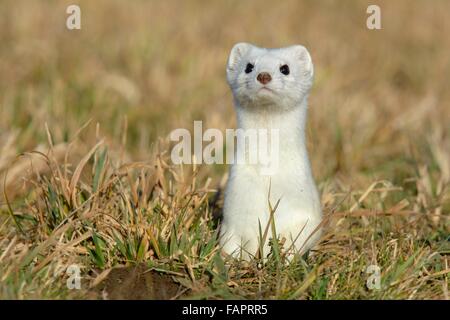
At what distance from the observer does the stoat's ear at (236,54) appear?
4.90 metres

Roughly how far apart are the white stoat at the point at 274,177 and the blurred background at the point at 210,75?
1073mm

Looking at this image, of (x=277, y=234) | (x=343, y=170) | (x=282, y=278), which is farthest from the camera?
(x=343, y=170)

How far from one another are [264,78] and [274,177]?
0.55 meters

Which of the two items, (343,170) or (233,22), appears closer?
(343,170)

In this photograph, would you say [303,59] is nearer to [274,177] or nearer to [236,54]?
[236,54]

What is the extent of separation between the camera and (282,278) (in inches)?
167

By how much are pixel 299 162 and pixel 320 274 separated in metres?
0.65

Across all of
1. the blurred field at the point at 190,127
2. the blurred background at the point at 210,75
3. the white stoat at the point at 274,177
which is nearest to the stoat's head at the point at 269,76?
the white stoat at the point at 274,177

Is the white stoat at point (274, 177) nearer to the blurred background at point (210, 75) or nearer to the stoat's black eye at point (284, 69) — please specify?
the stoat's black eye at point (284, 69)

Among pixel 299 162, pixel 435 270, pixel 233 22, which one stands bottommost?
pixel 435 270

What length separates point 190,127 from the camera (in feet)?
25.1

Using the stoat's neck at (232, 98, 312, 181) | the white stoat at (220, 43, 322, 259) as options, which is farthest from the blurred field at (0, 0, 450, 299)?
the stoat's neck at (232, 98, 312, 181)
